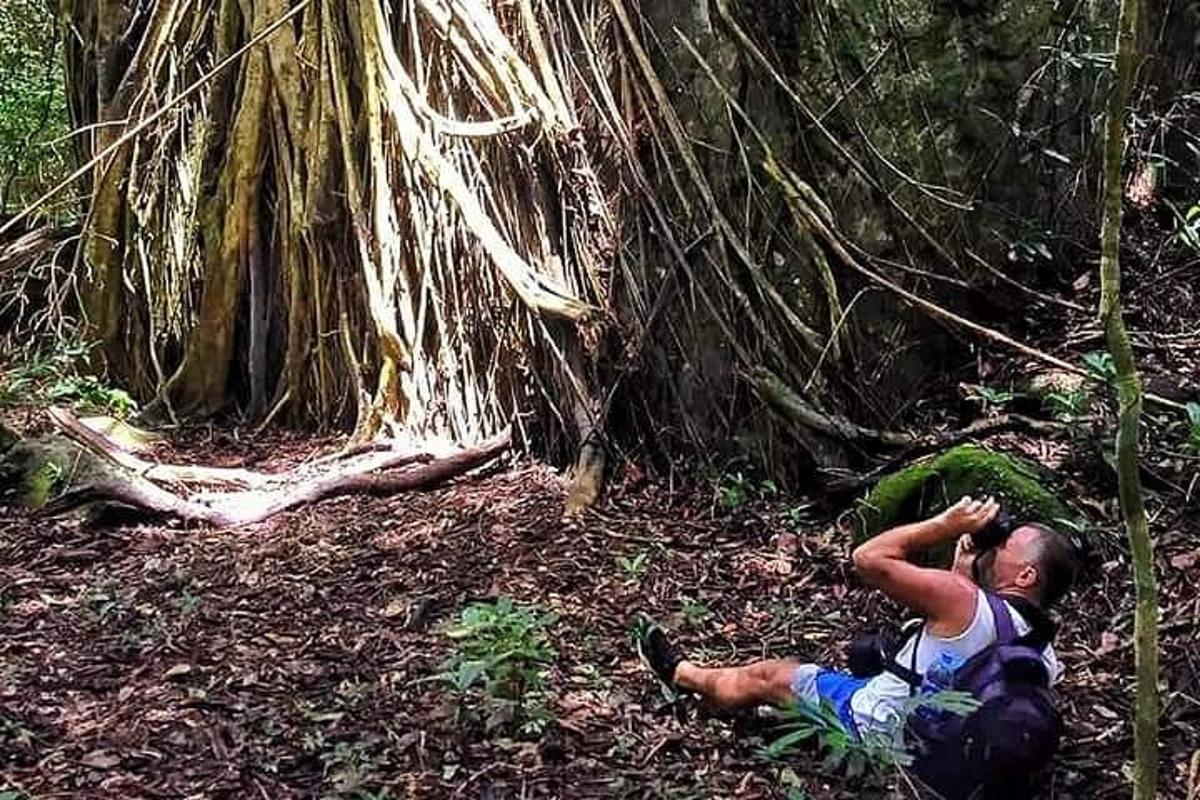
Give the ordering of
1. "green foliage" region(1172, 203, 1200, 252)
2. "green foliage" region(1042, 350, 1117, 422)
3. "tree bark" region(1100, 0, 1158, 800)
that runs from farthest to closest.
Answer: "green foliage" region(1172, 203, 1200, 252)
"green foliage" region(1042, 350, 1117, 422)
"tree bark" region(1100, 0, 1158, 800)

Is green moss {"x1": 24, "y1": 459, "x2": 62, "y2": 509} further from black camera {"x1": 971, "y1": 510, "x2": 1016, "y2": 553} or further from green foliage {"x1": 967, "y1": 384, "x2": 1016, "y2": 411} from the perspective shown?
black camera {"x1": 971, "y1": 510, "x2": 1016, "y2": 553}

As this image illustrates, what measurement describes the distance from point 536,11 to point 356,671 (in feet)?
8.62

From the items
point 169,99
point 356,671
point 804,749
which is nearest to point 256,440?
point 169,99

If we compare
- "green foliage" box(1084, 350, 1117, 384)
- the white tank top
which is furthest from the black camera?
"green foliage" box(1084, 350, 1117, 384)

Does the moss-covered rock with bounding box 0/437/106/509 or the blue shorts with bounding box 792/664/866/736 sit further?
the moss-covered rock with bounding box 0/437/106/509

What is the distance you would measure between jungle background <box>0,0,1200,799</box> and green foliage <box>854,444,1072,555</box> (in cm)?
2

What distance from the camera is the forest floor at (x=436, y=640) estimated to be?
8.84 feet

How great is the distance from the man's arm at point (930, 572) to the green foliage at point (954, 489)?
488 mm

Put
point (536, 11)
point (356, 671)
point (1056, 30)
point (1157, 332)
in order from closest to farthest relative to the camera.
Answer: point (356, 671) → point (1157, 332) → point (1056, 30) → point (536, 11)

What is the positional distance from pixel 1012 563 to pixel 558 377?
2225 millimetres

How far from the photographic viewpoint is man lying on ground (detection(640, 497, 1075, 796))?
2.58m

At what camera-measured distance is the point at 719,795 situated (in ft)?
8.66

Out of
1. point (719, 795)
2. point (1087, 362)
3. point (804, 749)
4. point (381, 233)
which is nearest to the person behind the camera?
point (719, 795)

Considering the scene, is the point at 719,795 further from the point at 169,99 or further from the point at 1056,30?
the point at 169,99
